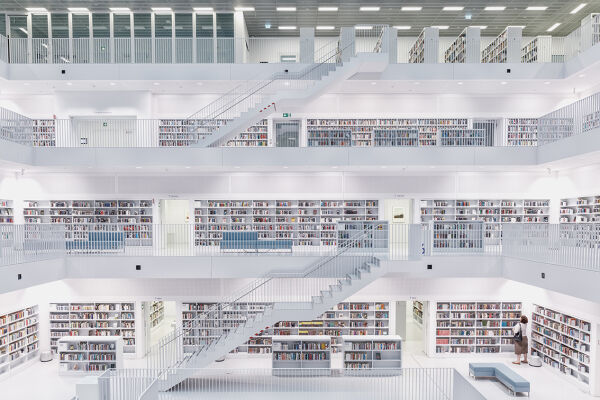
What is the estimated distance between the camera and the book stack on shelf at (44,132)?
1313cm

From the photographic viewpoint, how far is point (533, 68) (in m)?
11.8

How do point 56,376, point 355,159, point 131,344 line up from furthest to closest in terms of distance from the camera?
point 131,344 → point 355,159 → point 56,376

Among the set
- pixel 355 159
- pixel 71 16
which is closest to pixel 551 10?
pixel 355 159

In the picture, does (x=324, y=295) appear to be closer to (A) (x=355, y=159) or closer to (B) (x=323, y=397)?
(B) (x=323, y=397)

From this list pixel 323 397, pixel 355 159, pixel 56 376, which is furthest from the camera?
pixel 355 159

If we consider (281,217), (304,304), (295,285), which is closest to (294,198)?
(281,217)

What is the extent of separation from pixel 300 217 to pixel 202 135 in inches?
161

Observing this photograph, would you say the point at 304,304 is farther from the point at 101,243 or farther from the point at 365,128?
the point at 365,128

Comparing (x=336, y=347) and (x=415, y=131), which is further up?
(x=415, y=131)

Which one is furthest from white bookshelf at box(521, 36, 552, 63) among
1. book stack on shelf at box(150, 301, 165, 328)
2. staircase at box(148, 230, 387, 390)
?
book stack on shelf at box(150, 301, 165, 328)

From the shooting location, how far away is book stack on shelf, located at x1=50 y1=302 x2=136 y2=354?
11969mm

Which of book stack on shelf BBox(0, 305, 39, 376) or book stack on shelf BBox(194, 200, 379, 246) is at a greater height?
book stack on shelf BBox(194, 200, 379, 246)

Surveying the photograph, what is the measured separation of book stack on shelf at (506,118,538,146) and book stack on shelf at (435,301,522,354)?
5.26m

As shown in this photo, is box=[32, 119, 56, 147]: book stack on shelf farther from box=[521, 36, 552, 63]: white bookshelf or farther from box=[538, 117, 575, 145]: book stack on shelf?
box=[521, 36, 552, 63]: white bookshelf
